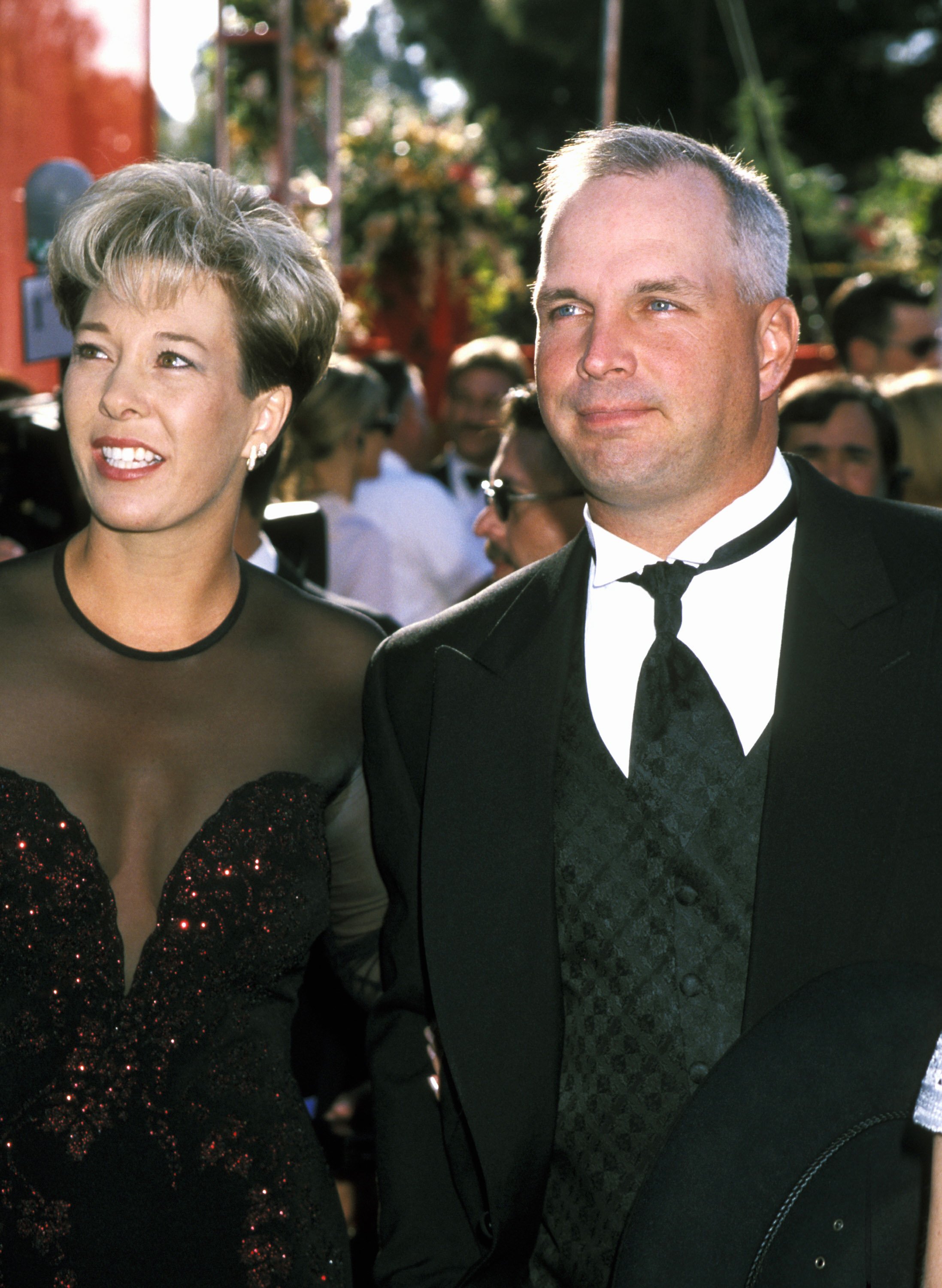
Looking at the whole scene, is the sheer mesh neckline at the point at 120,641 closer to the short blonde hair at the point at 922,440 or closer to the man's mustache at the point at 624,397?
the man's mustache at the point at 624,397

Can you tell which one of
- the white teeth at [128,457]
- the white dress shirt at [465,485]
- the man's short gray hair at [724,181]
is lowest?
the white dress shirt at [465,485]

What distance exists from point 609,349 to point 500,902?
0.80 meters

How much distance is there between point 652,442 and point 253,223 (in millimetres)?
782

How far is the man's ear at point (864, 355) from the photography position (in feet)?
21.2

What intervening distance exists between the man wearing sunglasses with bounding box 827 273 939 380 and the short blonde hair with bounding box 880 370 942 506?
162 centimetres

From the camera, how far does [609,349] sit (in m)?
2.09

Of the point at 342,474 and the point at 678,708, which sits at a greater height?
the point at 678,708

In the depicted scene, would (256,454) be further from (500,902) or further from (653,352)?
(500,902)

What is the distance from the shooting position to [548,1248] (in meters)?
2.13

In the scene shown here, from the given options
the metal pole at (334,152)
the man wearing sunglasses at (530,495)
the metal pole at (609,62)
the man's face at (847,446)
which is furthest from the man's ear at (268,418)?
the metal pole at (609,62)

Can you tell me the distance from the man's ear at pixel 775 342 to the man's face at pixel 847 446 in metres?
2.14

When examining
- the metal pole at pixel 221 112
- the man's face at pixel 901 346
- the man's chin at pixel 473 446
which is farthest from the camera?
the metal pole at pixel 221 112

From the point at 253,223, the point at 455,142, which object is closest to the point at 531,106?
the point at 455,142

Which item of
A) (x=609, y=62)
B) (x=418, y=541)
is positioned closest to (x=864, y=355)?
(x=418, y=541)
